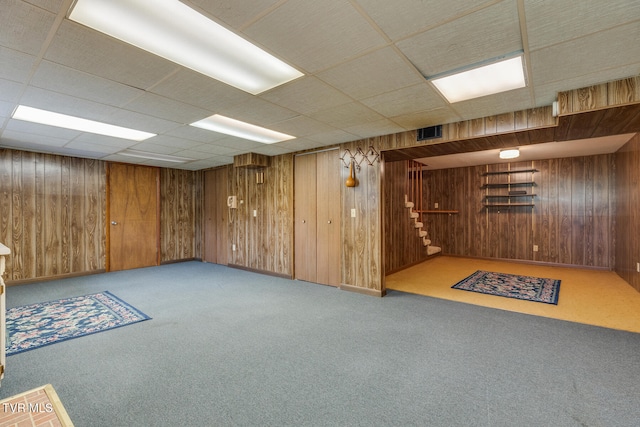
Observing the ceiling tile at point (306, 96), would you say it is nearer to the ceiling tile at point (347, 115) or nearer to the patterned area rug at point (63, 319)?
the ceiling tile at point (347, 115)

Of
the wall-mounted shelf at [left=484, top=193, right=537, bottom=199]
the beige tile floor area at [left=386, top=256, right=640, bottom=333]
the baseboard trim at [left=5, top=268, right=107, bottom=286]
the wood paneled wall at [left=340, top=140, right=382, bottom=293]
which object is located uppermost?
the wall-mounted shelf at [left=484, top=193, right=537, bottom=199]

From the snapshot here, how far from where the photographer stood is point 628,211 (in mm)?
4855

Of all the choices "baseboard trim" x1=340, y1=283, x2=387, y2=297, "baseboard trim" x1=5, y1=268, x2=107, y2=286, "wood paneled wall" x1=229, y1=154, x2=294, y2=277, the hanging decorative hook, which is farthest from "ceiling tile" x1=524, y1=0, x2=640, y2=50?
"baseboard trim" x1=5, y1=268, x2=107, y2=286

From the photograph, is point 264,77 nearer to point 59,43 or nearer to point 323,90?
point 323,90

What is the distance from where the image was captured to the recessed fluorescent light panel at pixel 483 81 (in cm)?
239

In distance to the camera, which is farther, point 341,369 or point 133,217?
point 133,217

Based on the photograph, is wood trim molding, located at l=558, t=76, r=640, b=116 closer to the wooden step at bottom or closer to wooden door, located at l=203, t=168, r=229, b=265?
the wooden step at bottom

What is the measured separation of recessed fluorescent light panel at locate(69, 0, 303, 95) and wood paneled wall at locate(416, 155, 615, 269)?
22.5ft

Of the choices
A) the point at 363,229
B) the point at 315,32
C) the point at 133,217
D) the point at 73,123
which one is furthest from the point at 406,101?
the point at 133,217

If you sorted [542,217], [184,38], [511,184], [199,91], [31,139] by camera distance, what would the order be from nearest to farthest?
[184,38]
[199,91]
[31,139]
[542,217]
[511,184]

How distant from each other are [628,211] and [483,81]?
4380 millimetres

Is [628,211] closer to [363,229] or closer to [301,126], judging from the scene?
[363,229]

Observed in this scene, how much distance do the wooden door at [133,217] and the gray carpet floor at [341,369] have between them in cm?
345

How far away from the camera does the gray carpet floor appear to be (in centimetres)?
181
